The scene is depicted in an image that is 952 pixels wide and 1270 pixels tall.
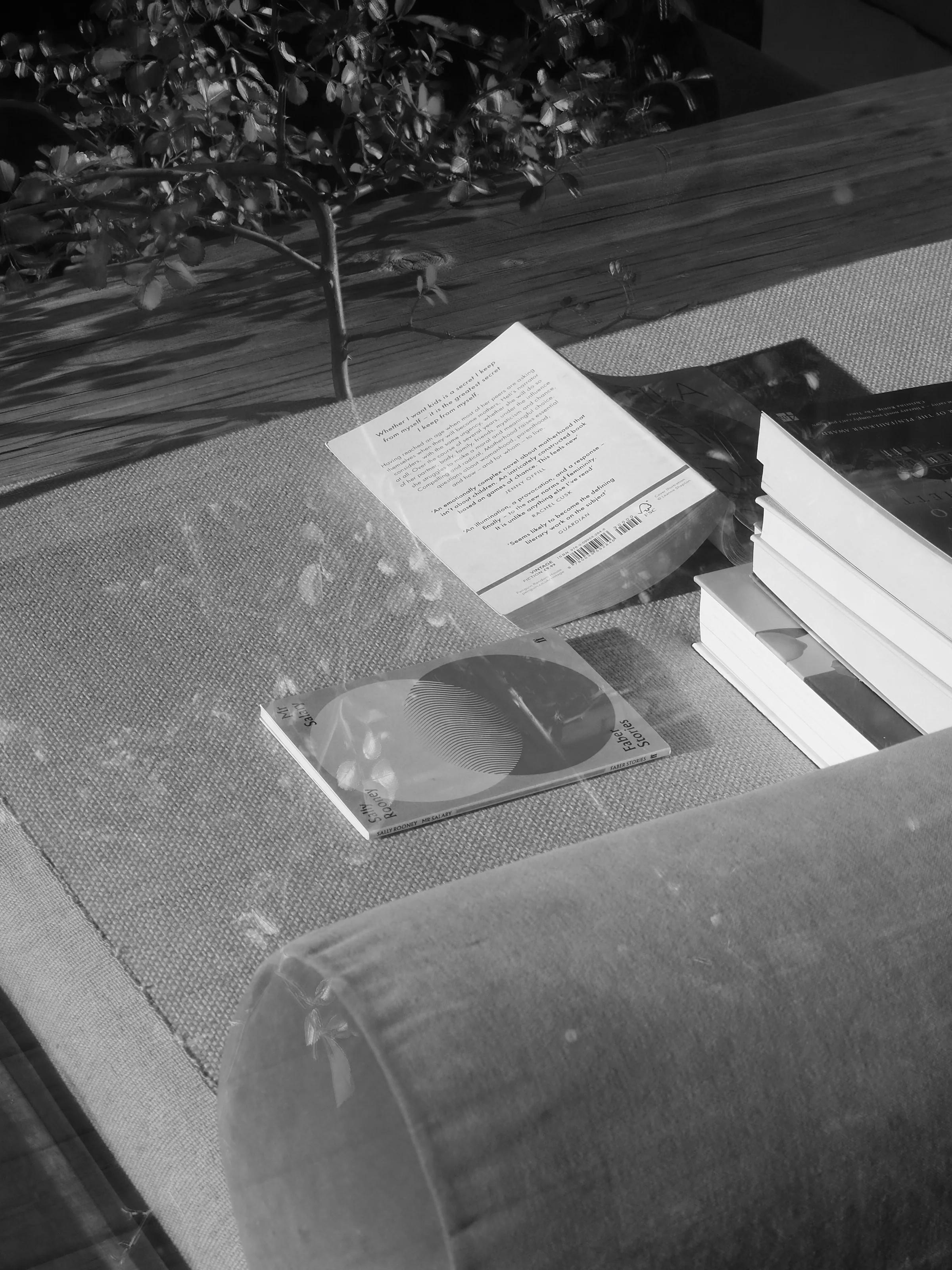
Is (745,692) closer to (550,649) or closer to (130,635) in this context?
(550,649)

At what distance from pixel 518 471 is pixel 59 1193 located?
42 cm

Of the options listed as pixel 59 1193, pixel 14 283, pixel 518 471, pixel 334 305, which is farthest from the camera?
pixel 334 305

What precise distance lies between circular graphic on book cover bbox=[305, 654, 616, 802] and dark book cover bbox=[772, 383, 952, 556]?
0.46 feet

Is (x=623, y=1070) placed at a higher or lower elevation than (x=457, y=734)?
higher

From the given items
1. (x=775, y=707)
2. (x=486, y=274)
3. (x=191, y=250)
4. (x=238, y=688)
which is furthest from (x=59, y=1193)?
(x=486, y=274)

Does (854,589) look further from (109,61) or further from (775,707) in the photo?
(109,61)

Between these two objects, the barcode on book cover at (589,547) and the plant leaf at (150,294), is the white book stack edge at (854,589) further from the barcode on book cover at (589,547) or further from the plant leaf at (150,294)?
the plant leaf at (150,294)

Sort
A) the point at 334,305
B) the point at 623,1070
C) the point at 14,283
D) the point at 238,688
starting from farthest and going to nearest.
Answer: the point at 334,305
the point at 14,283
the point at 238,688
the point at 623,1070

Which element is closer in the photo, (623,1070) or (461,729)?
(623,1070)

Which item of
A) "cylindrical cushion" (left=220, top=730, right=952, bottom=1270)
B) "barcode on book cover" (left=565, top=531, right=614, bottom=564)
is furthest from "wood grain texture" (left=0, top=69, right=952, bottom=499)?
"cylindrical cushion" (left=220, top=730, right=952, bottom=1270)

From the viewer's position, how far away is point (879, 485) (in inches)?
19.9

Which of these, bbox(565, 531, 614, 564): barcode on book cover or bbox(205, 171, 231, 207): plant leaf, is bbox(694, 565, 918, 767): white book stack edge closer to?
bbox(565, 531, 614, 564): barcode on book cover

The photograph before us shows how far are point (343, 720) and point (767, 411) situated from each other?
0.75 feet

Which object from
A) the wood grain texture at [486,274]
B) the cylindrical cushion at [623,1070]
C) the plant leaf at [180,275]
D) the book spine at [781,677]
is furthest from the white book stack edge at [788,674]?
the plant leaf at [180,275]
